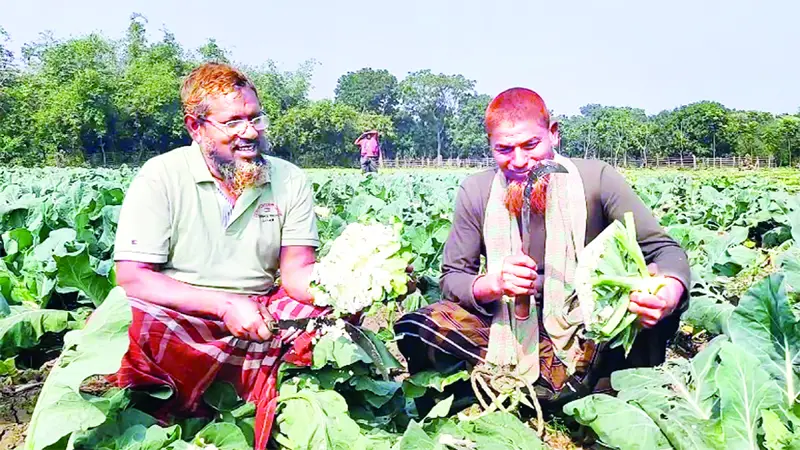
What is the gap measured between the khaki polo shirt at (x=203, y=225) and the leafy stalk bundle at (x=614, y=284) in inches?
41.7

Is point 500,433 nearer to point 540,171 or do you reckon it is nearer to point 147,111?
point 540,171

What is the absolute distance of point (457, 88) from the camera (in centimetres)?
10719

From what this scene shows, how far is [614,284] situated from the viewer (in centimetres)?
232

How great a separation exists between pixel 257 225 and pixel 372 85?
4278 inches

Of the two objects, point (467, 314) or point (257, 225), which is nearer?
point (257, 225)

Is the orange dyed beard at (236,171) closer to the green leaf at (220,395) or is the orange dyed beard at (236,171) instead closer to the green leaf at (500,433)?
the green leaf at (220,395)

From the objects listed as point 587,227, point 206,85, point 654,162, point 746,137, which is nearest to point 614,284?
point 587,227

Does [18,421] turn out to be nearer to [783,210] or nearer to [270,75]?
[783,210]

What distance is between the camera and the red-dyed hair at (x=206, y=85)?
263 cm

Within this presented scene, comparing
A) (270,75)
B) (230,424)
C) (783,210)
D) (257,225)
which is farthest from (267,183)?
(270,75)

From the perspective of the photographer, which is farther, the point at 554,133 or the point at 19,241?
the point at 19,241

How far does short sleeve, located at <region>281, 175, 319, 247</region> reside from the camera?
9.09 ft

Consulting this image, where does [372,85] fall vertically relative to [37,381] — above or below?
above

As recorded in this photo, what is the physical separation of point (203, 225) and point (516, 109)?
1.20 m
